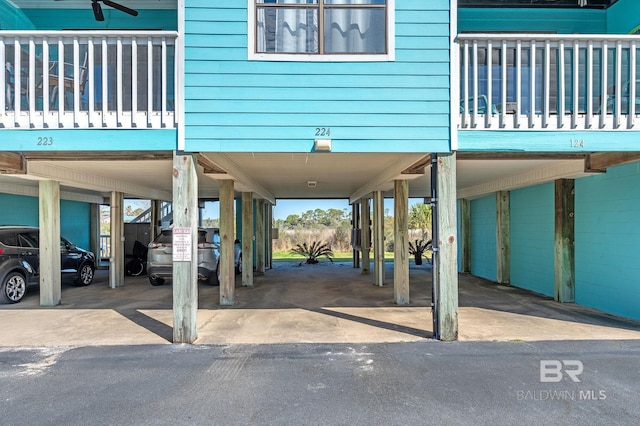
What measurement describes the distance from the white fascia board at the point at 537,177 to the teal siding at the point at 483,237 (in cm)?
107

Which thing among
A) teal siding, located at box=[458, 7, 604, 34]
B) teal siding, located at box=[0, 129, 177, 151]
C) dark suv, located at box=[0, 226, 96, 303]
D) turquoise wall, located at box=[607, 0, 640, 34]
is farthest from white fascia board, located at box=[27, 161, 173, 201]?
turquoise wall, located at box=[607, 0, 640, 34]

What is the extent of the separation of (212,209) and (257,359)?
1651cm

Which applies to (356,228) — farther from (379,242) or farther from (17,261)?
(17,261)

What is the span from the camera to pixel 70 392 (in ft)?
11.3

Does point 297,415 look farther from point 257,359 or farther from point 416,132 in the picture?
point 416,132

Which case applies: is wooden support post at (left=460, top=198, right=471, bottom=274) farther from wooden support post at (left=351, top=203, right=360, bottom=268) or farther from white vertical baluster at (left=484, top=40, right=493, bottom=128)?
white vertical baluster at (left=484, top=40, right=493, bottom=128)

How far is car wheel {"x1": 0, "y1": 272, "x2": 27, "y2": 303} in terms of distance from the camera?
7.04 meters

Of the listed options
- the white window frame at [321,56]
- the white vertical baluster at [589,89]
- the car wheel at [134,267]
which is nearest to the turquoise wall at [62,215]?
the car wheel at [134,267]

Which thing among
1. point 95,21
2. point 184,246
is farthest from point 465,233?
point 95,21

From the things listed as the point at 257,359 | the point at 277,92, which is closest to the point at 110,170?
the point at 277,92

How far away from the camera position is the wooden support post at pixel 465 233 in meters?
11.7

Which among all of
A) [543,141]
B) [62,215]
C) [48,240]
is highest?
[543,141]

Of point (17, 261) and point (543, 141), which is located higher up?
point (543, 141)

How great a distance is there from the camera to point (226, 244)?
7020 mm
